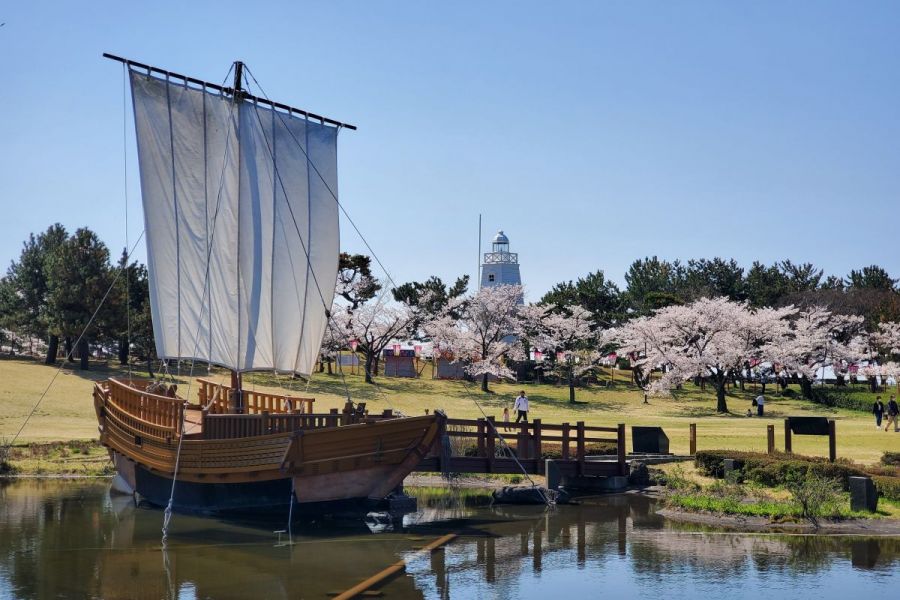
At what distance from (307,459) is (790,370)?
2317 inches

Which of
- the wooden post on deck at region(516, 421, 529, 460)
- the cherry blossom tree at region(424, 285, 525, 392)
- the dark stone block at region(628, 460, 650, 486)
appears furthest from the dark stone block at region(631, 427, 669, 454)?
the cherry blossom tree at region(424, 285, 525, 392)

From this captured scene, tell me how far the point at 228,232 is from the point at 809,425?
18.6 metres

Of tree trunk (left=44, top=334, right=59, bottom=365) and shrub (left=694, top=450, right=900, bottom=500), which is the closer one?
shrub (left=694, top=450, right=900, bottom=500)

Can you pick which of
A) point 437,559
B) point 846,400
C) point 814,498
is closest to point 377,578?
point 437,559

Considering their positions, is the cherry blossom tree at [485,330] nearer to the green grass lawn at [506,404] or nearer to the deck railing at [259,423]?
the green grass lawn at [506,404]

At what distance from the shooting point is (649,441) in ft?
106

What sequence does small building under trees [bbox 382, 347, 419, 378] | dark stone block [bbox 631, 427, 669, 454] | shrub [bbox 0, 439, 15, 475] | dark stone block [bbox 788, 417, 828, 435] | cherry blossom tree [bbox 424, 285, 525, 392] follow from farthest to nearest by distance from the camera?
small building under trees [bbox 382, 347, 419, 378]
cherry blossom tree [bbox 424, 285, 525, 392]
dark stone block [bbox 631, 427, 669, 454]
shrub [bbox 0, 439, 15, 475]
dark stone block [bbox 788, 417, 828, 435]

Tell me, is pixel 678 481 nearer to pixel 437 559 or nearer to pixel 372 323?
pixel 437 559

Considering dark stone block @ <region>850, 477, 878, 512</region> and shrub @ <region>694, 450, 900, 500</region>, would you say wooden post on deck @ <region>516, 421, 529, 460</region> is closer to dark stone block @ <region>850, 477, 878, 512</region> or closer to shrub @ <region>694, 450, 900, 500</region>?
shrub @ <region>694, 450, 900, 500</region>

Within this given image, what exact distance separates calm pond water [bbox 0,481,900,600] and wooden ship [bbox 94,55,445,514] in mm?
2420

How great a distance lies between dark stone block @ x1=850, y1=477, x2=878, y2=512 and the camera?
21.5 m

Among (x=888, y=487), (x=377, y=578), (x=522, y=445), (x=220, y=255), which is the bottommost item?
(x=377, y=578)

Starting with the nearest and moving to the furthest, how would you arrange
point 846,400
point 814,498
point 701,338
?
point 814,498, point 846,400, point 701,338

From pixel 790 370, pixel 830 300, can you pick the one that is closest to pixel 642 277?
pixel 830 300
